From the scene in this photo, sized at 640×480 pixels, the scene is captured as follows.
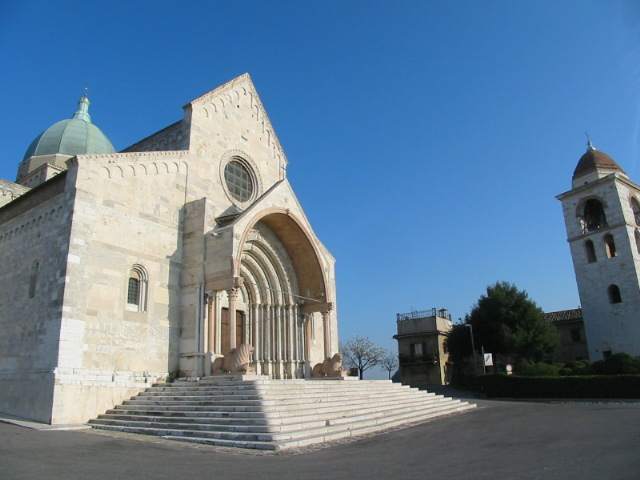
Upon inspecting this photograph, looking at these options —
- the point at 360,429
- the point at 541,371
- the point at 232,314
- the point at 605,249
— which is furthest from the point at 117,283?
the point at 605,249

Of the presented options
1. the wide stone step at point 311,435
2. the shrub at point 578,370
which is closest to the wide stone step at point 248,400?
the wide stone step at point 311,435

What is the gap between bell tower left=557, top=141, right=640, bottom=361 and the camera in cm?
3450

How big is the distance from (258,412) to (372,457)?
3910mm

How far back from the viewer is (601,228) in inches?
1469

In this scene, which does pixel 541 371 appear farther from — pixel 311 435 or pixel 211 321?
pixel 311 435

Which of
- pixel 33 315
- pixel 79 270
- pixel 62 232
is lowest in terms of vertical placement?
pixel 33 315

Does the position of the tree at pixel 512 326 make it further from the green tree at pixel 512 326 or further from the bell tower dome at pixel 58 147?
the bell tower dome at pixel 58 147

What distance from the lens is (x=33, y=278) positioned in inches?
640

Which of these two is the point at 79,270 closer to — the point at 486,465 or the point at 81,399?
the point at 81,399

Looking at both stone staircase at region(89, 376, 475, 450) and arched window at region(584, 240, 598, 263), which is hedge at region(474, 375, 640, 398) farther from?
arched window at region(584, 240, 598, 263)

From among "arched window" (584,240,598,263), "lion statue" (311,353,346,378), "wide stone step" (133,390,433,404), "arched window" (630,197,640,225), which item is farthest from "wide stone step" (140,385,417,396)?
"arched window" (630,197,640,225)

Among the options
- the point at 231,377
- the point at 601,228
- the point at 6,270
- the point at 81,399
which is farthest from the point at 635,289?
the point at 6,270

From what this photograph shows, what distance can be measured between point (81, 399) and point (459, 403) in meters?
14.1

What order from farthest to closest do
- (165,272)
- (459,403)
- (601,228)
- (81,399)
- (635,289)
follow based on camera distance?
1. (601,228)
2. (635,289)
3. (459,403)
4. (165,272)
5. (81,399)
